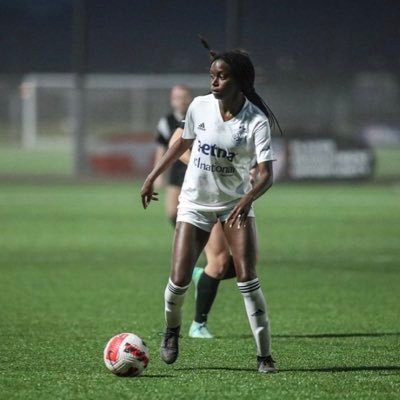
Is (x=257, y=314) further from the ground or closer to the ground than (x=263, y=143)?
closer to the ground

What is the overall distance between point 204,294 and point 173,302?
1.52 m

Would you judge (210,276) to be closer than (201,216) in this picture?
No

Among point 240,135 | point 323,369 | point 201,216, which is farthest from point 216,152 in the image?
point 323,369

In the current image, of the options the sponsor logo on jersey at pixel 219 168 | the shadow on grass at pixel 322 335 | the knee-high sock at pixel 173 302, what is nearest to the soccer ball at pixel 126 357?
the knee-high sock at pixel 173 302

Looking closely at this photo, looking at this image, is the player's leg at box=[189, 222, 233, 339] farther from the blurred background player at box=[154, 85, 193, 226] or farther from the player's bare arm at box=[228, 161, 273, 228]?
the blurred background player at box=[154, 85, 193, 226]

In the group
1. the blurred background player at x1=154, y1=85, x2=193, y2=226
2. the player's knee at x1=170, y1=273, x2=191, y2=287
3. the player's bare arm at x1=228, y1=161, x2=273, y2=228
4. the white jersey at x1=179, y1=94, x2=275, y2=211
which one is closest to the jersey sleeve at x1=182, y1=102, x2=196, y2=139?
the white jersey at x1=179, y1=94, x2=275, y2=211

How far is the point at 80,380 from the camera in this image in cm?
673

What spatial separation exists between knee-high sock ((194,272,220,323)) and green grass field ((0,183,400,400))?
0.25m

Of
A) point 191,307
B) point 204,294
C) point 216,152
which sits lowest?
point 191,307

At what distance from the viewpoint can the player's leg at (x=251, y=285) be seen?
701cm

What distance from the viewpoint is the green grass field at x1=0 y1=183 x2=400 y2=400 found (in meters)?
6.68

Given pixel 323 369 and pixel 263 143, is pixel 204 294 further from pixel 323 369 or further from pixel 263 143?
pixel 263 143

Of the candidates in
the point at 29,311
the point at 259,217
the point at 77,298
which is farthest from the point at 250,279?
the point at 259,217

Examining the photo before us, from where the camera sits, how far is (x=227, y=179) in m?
→ 7.12
